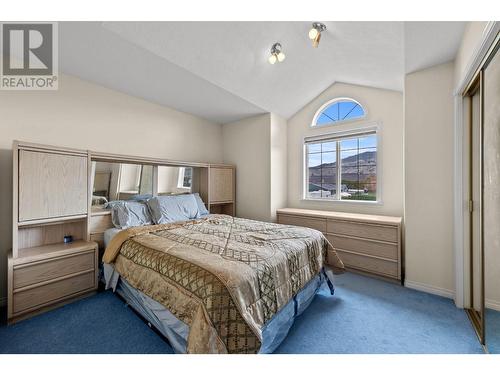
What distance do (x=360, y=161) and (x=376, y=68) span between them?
1.32 metres

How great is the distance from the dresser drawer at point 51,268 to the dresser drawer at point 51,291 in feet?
0.22

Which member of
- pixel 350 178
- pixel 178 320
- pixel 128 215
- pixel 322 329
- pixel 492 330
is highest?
pixel 350 178

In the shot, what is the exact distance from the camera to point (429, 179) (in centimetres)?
231

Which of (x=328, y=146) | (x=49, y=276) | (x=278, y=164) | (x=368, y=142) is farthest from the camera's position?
(x=278, y=164)

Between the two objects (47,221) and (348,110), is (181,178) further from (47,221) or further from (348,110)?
(348,110)

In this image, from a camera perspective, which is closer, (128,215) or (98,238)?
(98,238)

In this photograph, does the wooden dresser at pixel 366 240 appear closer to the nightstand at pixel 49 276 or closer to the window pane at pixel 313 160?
the window pane at pixel 313 160

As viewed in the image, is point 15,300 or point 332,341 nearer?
point 332,341

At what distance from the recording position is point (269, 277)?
1488 millimetres

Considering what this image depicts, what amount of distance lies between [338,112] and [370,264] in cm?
240

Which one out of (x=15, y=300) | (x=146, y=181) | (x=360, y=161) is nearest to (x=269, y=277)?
(x=15, y=300)

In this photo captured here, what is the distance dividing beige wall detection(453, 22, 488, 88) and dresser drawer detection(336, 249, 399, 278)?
2.06 metres

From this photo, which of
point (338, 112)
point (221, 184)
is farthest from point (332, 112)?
point (221, 184)
